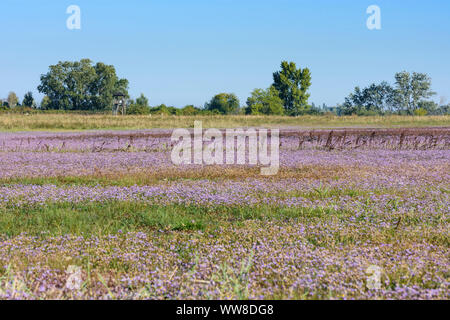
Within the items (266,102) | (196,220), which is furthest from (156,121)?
(266,102)

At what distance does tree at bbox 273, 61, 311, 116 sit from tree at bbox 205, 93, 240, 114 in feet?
63.0

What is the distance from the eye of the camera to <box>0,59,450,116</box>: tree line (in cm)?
10900

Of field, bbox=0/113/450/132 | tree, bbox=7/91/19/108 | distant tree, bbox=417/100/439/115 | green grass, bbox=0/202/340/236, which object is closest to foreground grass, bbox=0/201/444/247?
green grass, bbox=0/202/340/236

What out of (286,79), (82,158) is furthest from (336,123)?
(286,79)

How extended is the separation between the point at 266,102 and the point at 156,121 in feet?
215

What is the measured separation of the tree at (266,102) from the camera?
341 feet

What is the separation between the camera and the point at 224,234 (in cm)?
541

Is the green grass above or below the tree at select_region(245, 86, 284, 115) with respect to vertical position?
below

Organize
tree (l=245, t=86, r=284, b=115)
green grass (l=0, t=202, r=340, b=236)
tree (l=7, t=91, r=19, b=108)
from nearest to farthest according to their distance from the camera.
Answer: green grass (l=0, t=202, r=340, b=236)
tree (l=245, t=86, r=284, b=115)
tree (l=7, t=91, r=19, b=108)

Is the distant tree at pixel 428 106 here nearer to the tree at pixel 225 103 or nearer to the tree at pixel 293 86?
the tree at pixel 293 86

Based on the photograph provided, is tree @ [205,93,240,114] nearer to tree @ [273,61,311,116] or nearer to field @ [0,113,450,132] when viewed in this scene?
tree @ [273,61,311,116]

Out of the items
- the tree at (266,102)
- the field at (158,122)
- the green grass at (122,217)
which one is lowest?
the green grass at (122,217)

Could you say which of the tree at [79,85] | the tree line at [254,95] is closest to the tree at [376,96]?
the tree line at [254,95]
